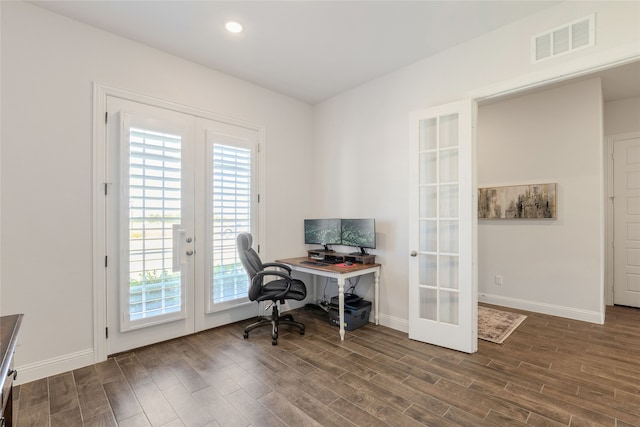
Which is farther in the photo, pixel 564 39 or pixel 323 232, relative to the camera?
pixel 323 232

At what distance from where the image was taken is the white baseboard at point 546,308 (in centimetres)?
354

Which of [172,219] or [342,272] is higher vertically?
[172,219]

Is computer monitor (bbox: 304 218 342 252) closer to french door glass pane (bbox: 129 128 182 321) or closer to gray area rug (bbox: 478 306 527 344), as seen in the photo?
french door glass pane (bbox: 129 128 182 321)

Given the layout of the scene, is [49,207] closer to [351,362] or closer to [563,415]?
[351,362]

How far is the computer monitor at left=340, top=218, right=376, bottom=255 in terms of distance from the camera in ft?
11.3

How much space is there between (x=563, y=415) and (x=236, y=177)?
352cm

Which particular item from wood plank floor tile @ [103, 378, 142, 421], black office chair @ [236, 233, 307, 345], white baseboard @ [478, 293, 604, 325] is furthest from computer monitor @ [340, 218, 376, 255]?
wood plank floor tile @ [103, 378, 142, 421]

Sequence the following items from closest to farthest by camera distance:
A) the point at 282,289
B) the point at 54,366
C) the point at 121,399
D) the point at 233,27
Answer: the point at 121,399 → the point at 54,366 → the point at 233,27 → the point at 282,289

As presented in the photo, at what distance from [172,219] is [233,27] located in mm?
1915

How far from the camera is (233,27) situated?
2652 mm

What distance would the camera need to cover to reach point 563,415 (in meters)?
1.90

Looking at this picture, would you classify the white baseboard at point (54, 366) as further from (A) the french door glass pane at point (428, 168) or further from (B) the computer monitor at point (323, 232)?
(A) the french door glass pane at point (428, 168)

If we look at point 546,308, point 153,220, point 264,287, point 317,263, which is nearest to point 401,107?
point 317,263

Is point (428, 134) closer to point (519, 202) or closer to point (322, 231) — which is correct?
point (322, 231)
